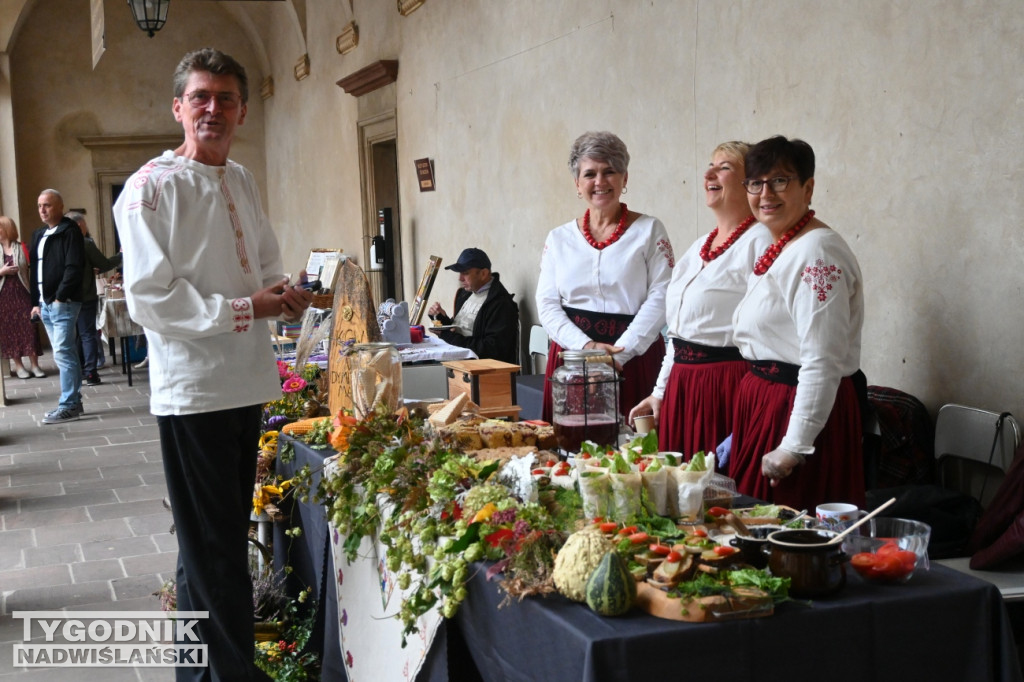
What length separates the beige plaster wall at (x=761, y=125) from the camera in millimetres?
3826

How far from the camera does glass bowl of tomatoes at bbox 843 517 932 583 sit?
1.96 metres

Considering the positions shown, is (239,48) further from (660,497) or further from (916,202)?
(660,497)

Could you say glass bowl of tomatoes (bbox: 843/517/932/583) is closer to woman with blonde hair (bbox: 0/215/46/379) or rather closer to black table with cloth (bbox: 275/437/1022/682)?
black table with cloth (bbox: 275/437/1022/682)

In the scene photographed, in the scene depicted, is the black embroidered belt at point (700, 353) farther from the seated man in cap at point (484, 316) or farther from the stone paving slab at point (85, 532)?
the seated man in cap at point (484, 316)

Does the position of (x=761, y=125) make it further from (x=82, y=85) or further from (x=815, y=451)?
(x=82, y=85)

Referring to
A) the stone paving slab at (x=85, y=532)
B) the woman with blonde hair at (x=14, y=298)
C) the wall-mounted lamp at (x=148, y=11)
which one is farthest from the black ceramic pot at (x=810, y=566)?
the woman with blonde hair at (x=14, y=298)

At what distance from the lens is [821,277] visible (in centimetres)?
290

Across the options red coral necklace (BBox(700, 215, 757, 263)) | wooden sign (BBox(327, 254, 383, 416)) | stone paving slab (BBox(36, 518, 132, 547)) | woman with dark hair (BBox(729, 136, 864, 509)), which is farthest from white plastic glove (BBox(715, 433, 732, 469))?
stone paving slab (BBox(36, 518, 132, 547))

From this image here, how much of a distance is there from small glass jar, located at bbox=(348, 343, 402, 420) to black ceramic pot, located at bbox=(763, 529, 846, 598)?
1.57m

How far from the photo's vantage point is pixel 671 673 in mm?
1780

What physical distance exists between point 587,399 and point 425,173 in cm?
772

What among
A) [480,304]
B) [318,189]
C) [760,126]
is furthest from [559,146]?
[318,189]

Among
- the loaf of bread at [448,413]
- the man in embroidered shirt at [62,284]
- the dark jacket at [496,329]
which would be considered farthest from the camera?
the man in embroidered shirt at [62,284]

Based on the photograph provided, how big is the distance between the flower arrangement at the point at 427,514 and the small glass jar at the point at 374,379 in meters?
0.10
